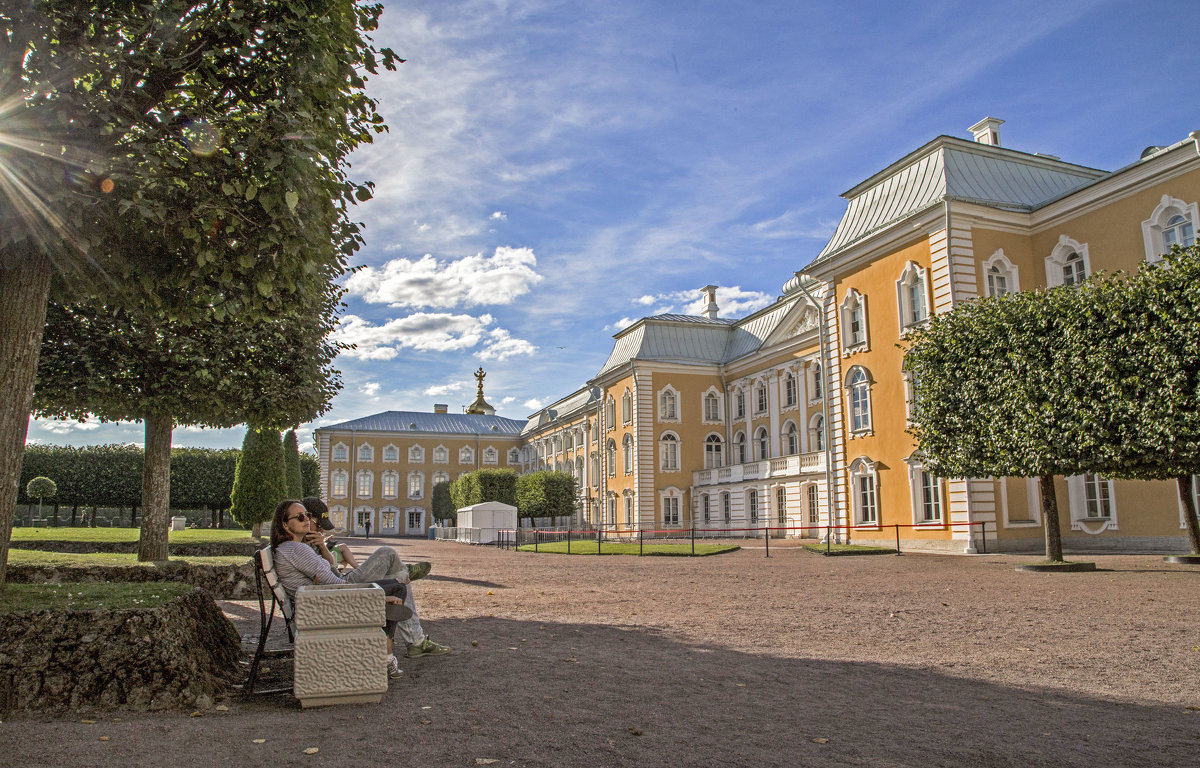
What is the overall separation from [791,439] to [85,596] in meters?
34.0

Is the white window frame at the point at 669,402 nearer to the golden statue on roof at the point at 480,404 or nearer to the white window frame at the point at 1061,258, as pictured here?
the white window frame at the point at 1061,258

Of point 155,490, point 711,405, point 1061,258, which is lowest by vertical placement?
point 155,490

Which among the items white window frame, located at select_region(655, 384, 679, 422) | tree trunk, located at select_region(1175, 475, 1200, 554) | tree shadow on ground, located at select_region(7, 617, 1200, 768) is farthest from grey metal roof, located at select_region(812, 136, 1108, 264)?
tree shadow on ground, located at select_region(7, 617, 1200, 768)

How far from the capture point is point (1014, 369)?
16.2 metres

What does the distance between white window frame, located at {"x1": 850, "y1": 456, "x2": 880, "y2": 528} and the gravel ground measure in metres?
13.3

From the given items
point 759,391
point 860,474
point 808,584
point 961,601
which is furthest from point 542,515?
point 961,601

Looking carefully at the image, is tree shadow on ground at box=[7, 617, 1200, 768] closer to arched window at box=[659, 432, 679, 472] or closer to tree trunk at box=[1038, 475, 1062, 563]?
tree trunk at box=[1038, 475, 1062, 563]

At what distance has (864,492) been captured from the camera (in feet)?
83.7

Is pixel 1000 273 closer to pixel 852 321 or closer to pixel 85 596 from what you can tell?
pixel 852 321

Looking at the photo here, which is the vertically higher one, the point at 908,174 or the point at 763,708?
the point at 908,174

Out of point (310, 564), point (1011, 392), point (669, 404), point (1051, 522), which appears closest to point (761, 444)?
point (669, 404)

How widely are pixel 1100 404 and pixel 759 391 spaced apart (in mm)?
25473

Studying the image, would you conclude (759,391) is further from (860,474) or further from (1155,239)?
(1155,239)

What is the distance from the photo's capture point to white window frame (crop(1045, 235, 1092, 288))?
21864 millimetres
